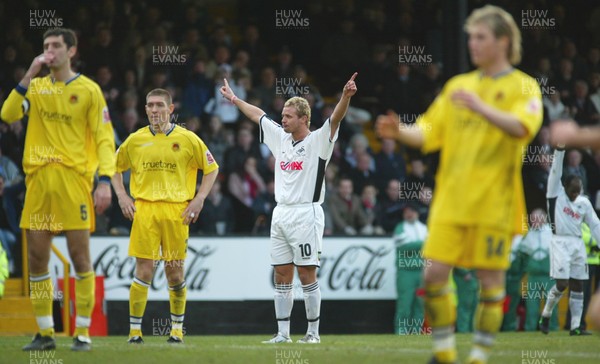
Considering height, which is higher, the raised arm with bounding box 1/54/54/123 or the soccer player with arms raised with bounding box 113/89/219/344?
the raised arm with bounding box 1/54/54/123

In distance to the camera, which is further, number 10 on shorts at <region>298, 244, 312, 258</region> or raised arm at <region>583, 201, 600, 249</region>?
raised arm at <region>583, 201, 600, 249</region>

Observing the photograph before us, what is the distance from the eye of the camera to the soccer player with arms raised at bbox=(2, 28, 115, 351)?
8.83 meters

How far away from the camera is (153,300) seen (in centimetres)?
1667

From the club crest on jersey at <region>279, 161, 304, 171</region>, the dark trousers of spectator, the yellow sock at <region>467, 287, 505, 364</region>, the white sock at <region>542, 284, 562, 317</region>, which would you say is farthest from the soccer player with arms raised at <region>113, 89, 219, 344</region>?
the dark trousers of spectator

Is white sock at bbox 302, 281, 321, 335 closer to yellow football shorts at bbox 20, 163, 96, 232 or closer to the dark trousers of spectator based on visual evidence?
yellow football shorts at bbox 20, 163, 96, 232

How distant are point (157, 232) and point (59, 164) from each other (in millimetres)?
2333

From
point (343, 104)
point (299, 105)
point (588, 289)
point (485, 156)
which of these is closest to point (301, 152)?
point (299, 105)

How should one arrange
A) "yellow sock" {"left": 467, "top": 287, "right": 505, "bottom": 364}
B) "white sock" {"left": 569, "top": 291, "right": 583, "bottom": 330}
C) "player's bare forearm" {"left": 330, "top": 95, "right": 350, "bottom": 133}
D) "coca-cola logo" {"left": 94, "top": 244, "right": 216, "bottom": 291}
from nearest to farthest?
"yellow sock" {"left": 467, "top": 287, "right": 505, "bottom": 364} < "player's bare forearm" {"left": 330, "top": 95, "right": 350, "bottom": 133} < "white sock" {"left": 569, "top": 291, "right": 583, "bottom": 330} < "coca-cola logo" {"left": 94, "top": 244, "right": 216, "bottom": 291}

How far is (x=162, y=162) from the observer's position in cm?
1109

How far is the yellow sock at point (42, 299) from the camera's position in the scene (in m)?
8.95

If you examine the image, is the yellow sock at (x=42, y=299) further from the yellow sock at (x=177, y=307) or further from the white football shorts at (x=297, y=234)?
the white football shorts at (x=297, y=234)

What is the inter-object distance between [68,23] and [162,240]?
9919mm

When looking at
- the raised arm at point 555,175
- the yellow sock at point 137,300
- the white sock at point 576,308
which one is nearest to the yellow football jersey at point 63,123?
the yellow sock at point 137,300

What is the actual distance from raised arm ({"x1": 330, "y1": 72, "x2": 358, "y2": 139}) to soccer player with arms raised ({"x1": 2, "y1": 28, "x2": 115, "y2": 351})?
2.72m
